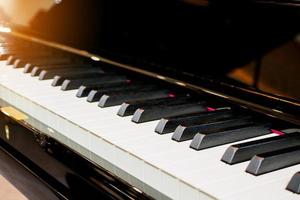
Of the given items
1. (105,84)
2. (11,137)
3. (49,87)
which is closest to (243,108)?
(105,84)

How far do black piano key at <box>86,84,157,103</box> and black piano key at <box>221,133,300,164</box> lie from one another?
21.9 inches

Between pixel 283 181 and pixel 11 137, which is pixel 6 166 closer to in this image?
pixel 11 137

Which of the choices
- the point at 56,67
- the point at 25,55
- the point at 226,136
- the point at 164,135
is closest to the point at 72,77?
the point at 56,67

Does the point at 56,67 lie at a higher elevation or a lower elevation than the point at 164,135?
higher

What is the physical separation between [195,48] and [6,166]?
0.91 metres

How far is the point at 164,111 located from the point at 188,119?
0.39 feet

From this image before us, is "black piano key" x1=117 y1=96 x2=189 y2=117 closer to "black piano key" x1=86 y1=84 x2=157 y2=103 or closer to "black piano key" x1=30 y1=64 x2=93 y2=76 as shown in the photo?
"black piano key" x1=86 y1=84 x2=157 y2=103

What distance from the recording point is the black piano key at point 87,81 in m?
1.46

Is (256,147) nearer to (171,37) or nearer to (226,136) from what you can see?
(226,136)

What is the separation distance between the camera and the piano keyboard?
30.6 inches

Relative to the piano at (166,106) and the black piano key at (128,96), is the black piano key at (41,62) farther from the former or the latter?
the black piano key at (128,96)

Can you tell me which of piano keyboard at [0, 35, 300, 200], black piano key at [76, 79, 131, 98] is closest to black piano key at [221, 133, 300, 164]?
piano keyboard at [0, 35, 300, 200]

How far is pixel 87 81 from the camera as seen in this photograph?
60.3 inches

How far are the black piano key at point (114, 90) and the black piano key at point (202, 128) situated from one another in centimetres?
40
